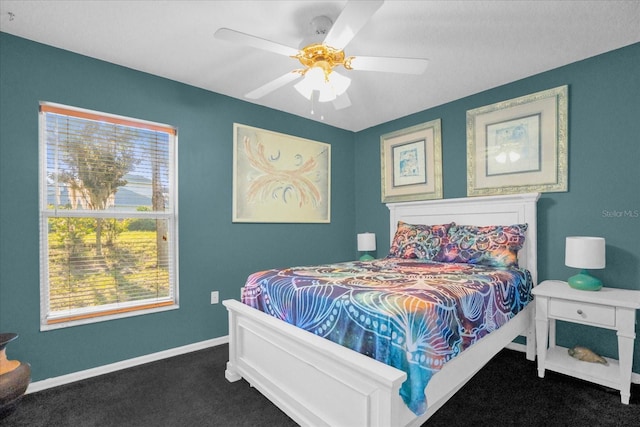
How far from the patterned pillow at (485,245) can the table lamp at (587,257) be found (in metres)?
0.39

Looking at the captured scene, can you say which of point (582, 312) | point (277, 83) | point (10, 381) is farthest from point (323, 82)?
point (10, 381)

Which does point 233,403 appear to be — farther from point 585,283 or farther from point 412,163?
point 412,163

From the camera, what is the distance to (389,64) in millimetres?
2002

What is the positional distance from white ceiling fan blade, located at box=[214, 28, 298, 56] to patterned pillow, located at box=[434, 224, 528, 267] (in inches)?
84.6

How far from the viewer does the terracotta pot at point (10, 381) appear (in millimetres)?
1812

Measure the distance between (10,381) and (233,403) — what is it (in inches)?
50.6

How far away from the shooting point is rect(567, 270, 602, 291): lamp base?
89.6 inches

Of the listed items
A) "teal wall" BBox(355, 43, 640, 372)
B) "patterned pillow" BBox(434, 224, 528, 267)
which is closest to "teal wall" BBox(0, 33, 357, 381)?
"patterned pillow" BBox(434, 224, 528, 267)

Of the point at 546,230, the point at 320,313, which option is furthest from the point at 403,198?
the point at 320,313

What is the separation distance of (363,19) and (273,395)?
7.11 feet

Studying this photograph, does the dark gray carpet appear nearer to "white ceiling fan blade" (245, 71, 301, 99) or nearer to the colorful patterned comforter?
the colorful patterned comforter

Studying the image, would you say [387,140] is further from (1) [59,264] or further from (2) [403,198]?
(1) [59,264]

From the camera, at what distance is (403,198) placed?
13.0ft

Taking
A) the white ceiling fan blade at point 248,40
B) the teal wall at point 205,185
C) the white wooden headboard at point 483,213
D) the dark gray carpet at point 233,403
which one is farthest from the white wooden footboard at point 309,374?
the white wooden headboard at point 483,213
